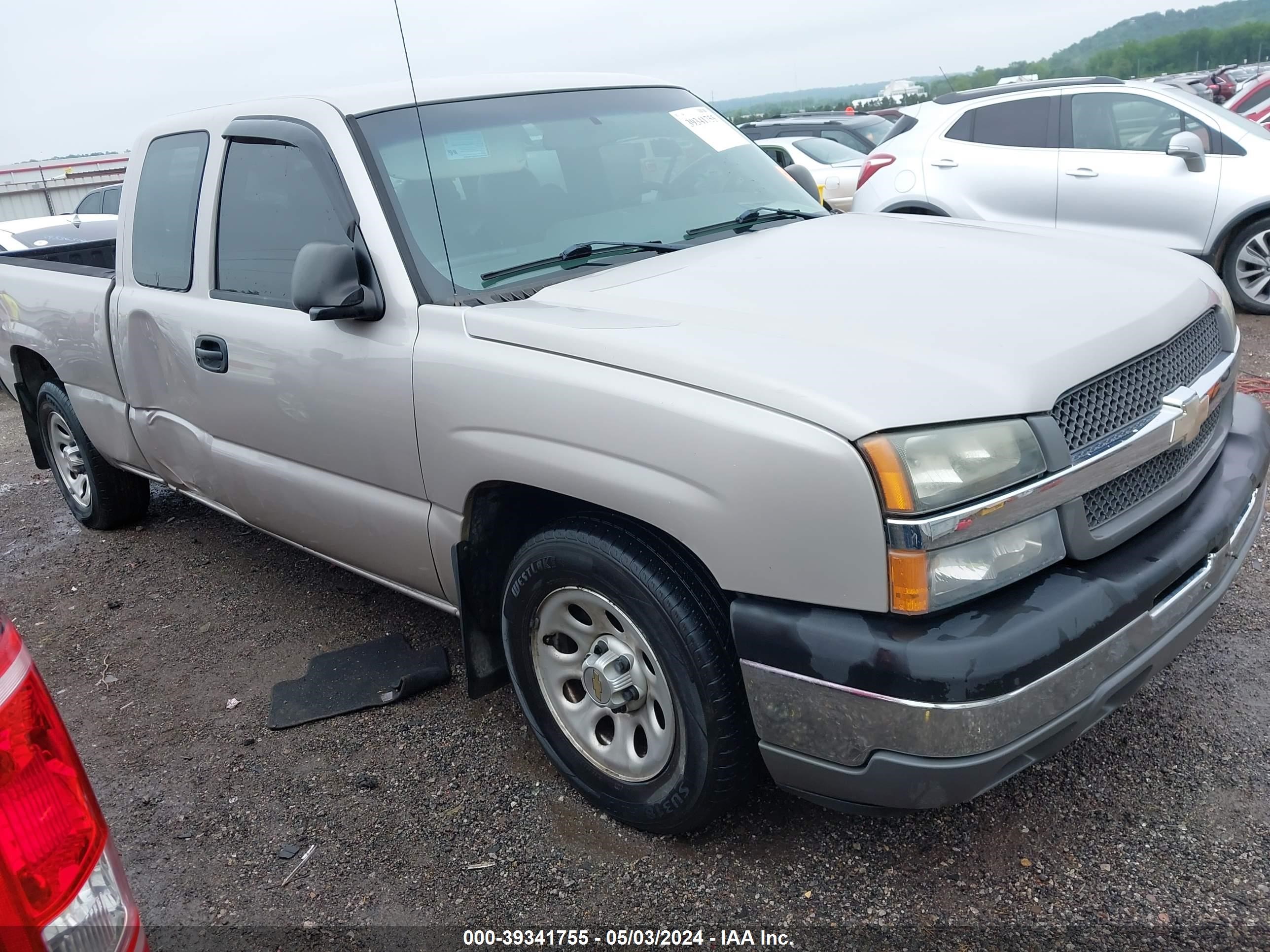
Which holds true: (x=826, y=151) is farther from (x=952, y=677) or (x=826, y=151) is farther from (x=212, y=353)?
(x=952, y=677)

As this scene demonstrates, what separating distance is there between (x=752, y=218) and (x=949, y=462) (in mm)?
1657

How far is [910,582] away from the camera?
193 centimetres

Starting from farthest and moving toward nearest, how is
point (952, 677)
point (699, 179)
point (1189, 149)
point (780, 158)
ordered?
point (1189, 149)
point (780, 158)
point (699, 179)
point (952, 677)

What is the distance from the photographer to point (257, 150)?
340 centimetres

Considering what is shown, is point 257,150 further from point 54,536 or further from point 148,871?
point 54,536

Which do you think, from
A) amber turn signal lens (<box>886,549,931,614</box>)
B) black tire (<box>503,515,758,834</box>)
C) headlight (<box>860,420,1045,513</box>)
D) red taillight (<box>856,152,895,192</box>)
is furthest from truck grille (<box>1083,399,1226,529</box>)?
red taillight (<box>856,152,895,192</box>)

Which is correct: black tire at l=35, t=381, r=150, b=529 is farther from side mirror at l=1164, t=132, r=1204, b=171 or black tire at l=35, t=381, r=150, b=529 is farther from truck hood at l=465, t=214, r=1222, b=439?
side mirror at l=1164, t=132, r=1204, b=171

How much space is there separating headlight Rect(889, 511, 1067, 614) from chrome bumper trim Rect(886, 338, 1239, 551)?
0.02 m

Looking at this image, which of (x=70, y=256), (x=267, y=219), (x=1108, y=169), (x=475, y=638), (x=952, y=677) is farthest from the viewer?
(x=1108, y=169)

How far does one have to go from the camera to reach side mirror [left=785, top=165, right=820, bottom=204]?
3.88 meters

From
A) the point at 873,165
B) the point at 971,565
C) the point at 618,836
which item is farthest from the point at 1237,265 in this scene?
the point at 618,836

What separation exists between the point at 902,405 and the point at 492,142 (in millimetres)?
1722

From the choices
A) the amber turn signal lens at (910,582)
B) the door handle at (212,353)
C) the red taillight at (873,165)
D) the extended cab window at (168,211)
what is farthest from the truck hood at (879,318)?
the red taillight at (873,165)

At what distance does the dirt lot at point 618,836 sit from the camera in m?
2.31
